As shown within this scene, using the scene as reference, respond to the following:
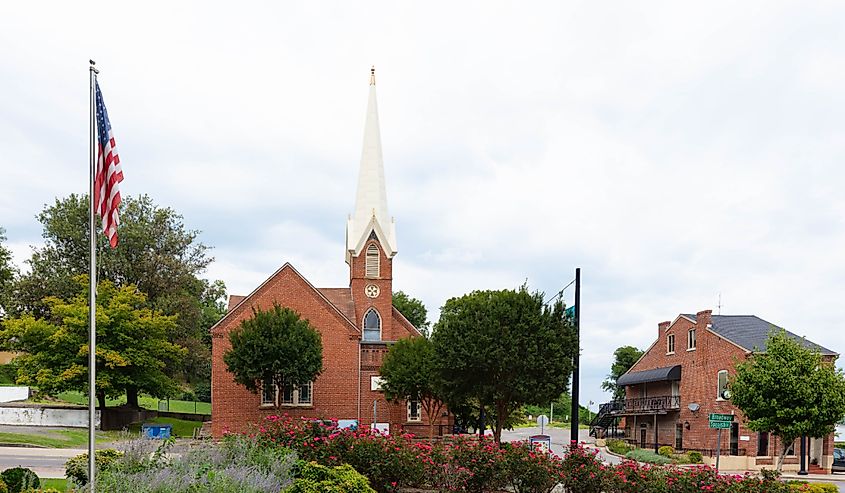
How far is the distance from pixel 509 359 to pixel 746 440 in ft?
64.3

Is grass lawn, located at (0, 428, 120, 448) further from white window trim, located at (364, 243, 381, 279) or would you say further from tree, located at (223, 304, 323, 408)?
white window trim, located at (364, 243, 381, 279)

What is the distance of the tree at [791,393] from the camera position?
33562 millimetres

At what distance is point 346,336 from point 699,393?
21453 millimetres

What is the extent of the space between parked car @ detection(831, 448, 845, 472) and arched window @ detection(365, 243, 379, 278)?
2862cm

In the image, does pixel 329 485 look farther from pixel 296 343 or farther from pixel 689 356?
pixel 689 356

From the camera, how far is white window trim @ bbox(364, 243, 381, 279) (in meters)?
52.5

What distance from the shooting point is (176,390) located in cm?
5059

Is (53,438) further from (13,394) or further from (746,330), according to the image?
(746,330)

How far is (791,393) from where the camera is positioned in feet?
110

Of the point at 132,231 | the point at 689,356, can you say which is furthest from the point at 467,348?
the point at 132,231

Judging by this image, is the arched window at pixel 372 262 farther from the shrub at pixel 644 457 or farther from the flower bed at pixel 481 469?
the flower bed at pixel 481 469

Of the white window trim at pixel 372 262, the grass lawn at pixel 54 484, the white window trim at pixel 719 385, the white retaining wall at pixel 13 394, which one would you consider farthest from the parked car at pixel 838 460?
the white retaining wall at pixel 13 394

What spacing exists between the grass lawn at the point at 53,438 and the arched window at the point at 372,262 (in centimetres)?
1842

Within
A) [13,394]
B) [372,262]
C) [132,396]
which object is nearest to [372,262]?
[372,262]
